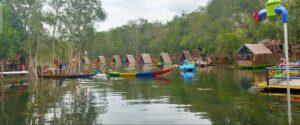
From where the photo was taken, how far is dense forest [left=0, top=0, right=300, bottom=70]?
38.7 m

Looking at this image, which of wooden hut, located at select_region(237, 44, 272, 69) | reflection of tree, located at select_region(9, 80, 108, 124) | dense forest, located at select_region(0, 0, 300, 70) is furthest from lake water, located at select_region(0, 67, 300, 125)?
wooden hut, located at select_region(237, 44, 272, 69)

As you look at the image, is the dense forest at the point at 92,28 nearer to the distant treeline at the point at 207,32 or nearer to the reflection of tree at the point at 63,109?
the distant treeline at the point at 207,32

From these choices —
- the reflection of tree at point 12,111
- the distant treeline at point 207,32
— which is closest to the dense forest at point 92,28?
the distant treeline at point 207,32

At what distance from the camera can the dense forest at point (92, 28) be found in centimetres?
3866

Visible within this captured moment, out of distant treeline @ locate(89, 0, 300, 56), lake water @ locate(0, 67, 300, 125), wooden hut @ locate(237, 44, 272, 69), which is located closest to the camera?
lake water @ locate(0, 67, 300, 125)

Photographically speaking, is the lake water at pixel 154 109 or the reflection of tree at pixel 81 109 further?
the reflection of tree at pixel 81 109

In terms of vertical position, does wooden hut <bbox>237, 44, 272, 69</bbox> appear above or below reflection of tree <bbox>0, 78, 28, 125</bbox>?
above

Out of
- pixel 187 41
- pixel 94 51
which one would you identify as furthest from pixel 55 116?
pixel 94 51

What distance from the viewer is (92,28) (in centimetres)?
4206

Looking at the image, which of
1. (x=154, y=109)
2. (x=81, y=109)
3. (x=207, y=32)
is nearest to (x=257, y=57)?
(x=207, y=32)

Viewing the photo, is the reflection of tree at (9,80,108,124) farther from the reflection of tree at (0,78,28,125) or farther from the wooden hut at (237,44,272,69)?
the wooden hut at (237,44,272,69)

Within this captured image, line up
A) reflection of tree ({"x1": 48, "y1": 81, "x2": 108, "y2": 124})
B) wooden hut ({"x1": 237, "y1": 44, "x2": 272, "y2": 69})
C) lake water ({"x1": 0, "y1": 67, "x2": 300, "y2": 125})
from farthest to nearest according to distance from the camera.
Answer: wooden hut ({"x1": 237, "y1": 44, "x2": 272, "y2": 69}), reflection of tree ({"x1": 48, "y1": 81, "x2": 108, "y2": 124}), lake water ({"x1": 0, "y1": 67, "x2": 300, "y2": 125})

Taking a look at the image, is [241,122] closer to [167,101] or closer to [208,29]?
[167,101]

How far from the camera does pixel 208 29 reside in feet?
208
